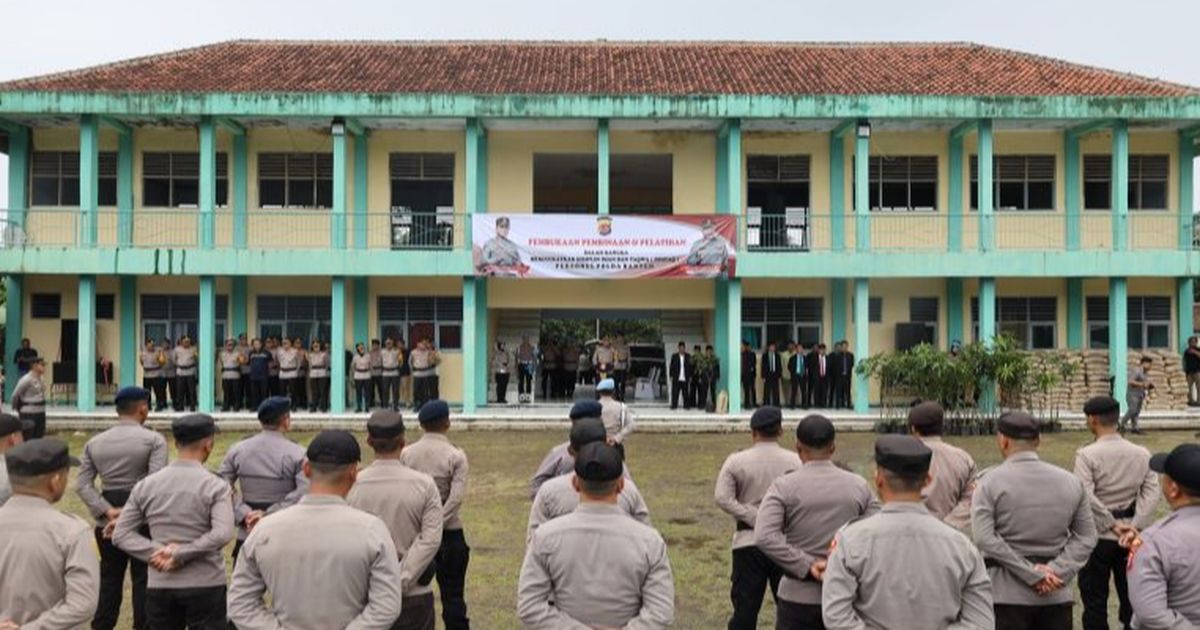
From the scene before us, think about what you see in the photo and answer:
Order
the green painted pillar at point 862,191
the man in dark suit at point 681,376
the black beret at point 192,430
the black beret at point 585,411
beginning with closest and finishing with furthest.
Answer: the black beret at point 192,430, the black beret at point 585,411, the green painted pillar at point 862,191, the man in dark suit at point 681,376

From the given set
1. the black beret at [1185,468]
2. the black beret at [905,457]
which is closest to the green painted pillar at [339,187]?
the black beret at [905,457]

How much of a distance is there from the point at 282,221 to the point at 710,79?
8.68m

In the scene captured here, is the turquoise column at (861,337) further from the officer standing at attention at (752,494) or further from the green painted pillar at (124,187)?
the green painted pillar at (124,187)

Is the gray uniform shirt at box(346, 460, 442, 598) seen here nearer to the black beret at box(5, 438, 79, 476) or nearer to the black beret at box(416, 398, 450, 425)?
the black beret at box(416, 398, 450, 425)

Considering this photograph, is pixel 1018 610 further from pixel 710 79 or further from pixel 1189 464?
pixel 710 79

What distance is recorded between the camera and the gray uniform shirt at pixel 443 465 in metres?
5.25

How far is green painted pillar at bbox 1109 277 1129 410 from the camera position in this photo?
17.2 meters

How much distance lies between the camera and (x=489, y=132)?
18625 millimetres

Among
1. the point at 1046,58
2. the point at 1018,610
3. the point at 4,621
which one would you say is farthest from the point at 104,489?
the point at 1046,58

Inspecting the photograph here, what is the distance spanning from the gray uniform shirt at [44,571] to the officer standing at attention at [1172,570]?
3473 millimetres

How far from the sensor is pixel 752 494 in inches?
196

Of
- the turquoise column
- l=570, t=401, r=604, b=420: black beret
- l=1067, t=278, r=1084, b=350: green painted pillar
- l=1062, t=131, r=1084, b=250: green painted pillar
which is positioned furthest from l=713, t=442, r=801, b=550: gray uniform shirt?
l=1067, t=278, r=1084, b=350: green painted pillar

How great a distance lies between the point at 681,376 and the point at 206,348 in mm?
8389

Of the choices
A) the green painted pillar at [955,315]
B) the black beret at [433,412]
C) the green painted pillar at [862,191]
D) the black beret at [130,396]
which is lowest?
the black beret at [433,412]
